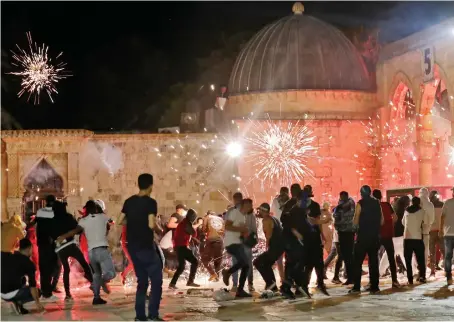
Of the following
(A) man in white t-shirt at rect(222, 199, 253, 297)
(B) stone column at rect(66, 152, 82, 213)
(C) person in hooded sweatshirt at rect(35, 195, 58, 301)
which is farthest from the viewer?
(B) stone column at rect(66, 152, 82, 213)

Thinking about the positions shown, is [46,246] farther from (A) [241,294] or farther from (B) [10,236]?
(A) [241,294]

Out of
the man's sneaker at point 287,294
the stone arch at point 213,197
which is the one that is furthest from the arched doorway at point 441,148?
the man's sneaker at point 287,294

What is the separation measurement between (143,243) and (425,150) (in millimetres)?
16359

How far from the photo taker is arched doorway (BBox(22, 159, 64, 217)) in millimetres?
28469

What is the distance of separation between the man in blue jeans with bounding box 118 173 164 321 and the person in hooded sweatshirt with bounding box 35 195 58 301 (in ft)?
10.7

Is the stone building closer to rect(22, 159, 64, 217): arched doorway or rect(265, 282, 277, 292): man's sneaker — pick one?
rect(22, 159, 64, 217): arched doorway

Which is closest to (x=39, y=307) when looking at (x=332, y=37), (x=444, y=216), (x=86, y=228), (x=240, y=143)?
(x=86, y=228)

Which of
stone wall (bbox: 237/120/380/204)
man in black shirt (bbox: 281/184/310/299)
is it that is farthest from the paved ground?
stone wall (bbox: 237/120/380/204)

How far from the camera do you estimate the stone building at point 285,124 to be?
2595 cm

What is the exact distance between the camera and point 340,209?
1416 cm

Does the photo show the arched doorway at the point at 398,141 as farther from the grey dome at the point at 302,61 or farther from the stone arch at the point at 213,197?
the stone arch at the point at 213,197

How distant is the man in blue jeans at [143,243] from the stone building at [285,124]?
49.3 feet

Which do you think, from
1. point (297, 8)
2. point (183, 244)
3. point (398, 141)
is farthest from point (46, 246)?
point (297, 8)

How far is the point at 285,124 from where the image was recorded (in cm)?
2644
